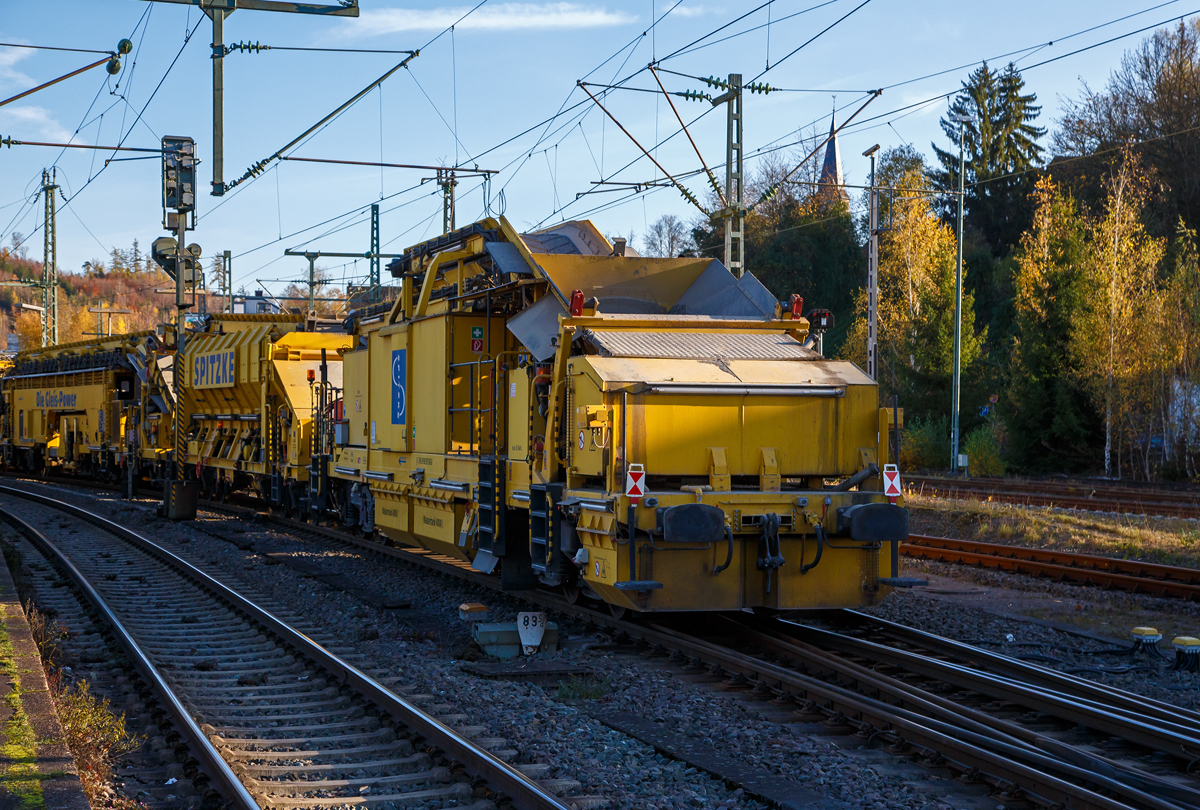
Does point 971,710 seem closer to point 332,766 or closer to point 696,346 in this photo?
point 332,766

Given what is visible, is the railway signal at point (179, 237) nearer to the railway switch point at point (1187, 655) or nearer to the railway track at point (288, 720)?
the railway track at point (288, 720)

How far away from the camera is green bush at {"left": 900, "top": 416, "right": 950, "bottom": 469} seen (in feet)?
115

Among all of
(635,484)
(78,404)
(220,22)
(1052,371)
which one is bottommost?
(635,484)

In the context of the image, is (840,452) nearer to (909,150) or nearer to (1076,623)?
(1076,623)

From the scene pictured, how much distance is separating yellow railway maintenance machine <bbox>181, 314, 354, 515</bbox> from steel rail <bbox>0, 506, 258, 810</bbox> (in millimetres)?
6221

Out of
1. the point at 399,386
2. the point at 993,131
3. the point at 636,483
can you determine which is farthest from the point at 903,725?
the point at 993,131

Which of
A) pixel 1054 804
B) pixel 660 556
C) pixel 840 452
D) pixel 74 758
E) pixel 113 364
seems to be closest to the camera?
pixel 1054 804

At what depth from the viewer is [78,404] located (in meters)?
33.0

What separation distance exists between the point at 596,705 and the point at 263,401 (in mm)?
14920

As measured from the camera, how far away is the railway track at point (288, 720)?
19.1 ft

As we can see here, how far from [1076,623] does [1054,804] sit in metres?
6.02

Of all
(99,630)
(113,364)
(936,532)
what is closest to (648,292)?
(99,630)

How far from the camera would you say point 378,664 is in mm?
8945

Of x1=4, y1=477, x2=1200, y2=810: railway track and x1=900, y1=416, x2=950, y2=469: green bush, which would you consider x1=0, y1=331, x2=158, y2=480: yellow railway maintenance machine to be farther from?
x1=900, y1=416, x2=950, y2=469: green bush
